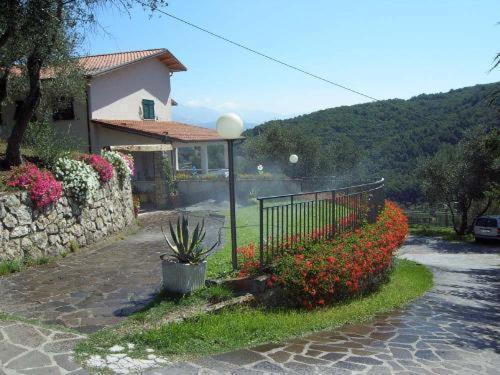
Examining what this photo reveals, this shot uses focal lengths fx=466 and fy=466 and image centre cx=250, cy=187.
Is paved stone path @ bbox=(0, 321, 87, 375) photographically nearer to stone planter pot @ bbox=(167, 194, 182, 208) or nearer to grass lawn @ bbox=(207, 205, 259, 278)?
grass lawn @ bbox=(207, 205, 259, 278)

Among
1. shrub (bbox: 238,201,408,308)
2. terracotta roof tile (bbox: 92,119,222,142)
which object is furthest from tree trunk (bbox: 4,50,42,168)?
terracotta roof tile (bbox: 92,119,222,142)

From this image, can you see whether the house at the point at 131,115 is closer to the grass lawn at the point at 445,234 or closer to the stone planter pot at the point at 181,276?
the stone planter pot at the point at 181,276

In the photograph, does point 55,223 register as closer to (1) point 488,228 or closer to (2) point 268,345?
(2) point 268,345

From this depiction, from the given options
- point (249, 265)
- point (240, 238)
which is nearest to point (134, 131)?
point (240, 238)

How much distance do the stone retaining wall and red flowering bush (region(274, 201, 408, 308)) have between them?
187 inches

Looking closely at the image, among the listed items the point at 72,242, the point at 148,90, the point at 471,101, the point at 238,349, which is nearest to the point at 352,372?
the point at 238,349

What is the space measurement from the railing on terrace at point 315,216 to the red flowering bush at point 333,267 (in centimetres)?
18

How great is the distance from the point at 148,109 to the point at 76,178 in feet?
44.2

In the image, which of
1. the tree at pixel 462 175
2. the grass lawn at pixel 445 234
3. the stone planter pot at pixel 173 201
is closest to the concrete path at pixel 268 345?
the stone planter pot at pixel 173 201

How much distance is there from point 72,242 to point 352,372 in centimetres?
734

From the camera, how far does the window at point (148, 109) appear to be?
22.8m

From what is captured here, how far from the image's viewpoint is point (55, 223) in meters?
9.43

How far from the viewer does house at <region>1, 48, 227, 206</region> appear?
18969 millimetres

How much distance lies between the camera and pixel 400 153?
154ft
